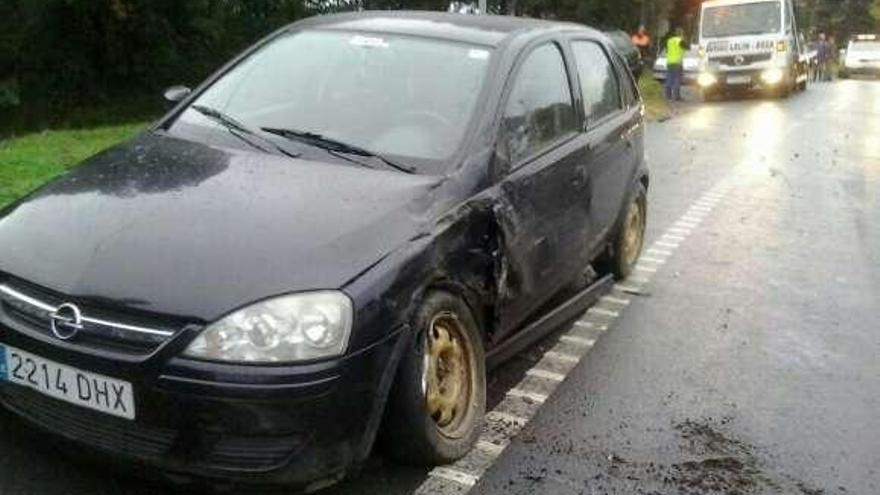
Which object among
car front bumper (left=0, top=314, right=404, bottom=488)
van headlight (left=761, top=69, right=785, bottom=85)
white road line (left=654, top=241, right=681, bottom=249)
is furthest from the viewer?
van headlight (left=761, top=69, right=785, bottom=85)

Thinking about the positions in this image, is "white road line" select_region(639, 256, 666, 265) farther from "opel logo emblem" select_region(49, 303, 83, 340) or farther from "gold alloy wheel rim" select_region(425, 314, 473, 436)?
"opel logo emblem" select_region(49, 303, 83, 340)

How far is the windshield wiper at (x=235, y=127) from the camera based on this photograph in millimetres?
4086

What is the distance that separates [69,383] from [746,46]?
78.2ft

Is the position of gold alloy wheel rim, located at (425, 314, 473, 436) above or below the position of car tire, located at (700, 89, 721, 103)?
above

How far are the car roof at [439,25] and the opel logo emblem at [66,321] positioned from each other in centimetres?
228

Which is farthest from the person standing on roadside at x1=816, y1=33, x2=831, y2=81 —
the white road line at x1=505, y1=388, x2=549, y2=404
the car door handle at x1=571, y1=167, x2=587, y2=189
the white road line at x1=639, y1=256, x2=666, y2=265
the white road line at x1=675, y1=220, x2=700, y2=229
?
the white road line at x1=505, y1=388, x2=549, y2=404

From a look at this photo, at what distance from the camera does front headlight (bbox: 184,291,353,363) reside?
116 inches

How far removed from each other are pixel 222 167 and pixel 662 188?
24.0 feet

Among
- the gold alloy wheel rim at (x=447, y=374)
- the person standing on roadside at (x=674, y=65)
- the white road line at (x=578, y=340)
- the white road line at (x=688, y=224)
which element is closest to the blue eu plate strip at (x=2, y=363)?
the gold alloy wheel rim at (x=447, y=374)

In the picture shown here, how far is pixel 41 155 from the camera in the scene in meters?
8.79

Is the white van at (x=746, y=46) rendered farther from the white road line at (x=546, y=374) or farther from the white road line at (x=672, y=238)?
the white road line at (x=546, y=374)

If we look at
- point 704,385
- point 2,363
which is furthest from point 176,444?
point 704,385

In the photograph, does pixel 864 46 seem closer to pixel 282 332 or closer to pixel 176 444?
pixel 282 332

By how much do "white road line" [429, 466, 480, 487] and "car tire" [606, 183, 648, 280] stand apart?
2.87 m
